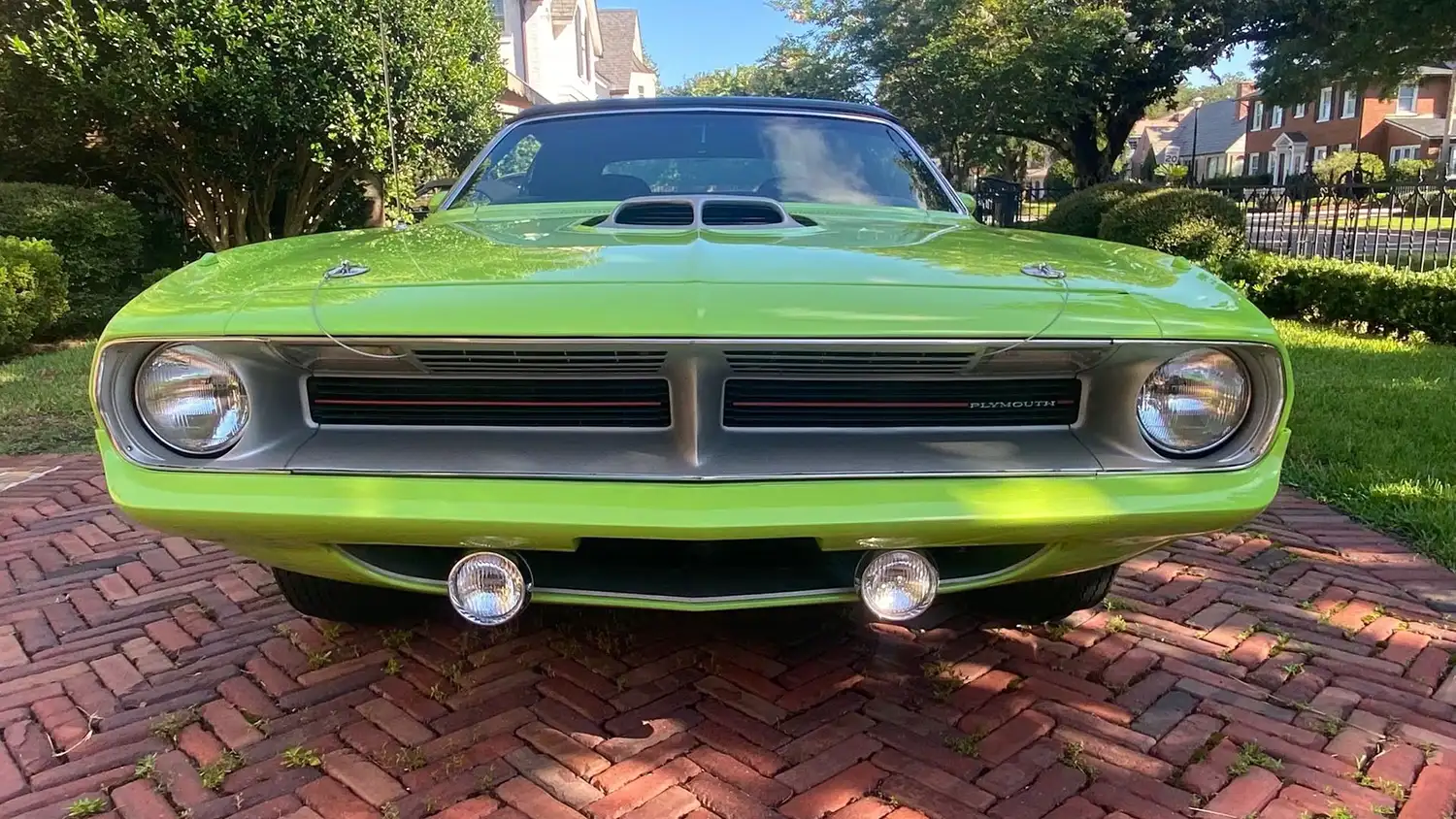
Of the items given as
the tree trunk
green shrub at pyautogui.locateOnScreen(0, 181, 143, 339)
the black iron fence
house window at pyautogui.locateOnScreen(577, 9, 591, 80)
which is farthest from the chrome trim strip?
house window at pyautogui.locateOnScreen(577, 9, 591, 80)

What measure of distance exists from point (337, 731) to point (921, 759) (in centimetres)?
136

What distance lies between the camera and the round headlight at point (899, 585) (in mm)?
1889

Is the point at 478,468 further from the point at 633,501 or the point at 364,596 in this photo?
the point at 364,596

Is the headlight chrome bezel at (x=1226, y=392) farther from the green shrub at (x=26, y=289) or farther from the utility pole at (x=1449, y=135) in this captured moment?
the utility pole at (x=1449, y=135)

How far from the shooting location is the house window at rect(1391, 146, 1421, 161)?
40219 mm

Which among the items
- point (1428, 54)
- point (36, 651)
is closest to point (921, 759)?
point (36, 651)

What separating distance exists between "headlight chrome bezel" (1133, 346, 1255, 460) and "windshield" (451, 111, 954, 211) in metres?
1.50

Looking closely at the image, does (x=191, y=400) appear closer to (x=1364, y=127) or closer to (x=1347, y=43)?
(x=1347, y=43)

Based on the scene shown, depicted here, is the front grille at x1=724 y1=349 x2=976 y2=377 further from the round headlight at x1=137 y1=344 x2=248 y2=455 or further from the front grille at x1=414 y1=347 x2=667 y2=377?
the round headlight at x1=137 y1=344 x2=248 y2=455

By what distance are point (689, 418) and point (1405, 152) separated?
163 ft

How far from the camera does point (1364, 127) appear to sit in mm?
41125

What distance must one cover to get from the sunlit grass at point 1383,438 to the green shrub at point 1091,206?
15.8ft

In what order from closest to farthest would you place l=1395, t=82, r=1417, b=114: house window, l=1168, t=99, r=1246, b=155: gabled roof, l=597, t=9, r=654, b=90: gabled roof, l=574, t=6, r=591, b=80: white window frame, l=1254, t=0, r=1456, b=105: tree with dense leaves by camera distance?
l=1254, t=0, r=1456, b=105: tree with dense leaves → l=574, t=6, r=591, b=80: white window frame → l=597, t=9, r=654, b=90: gabled roof → l=1395, t=82, r=1417, b=114: house window → l=1168, t=99, r=1246, b=155: gabled roof

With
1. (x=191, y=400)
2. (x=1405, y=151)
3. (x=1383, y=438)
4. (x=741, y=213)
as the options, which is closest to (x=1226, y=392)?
(x=741, y=213)
